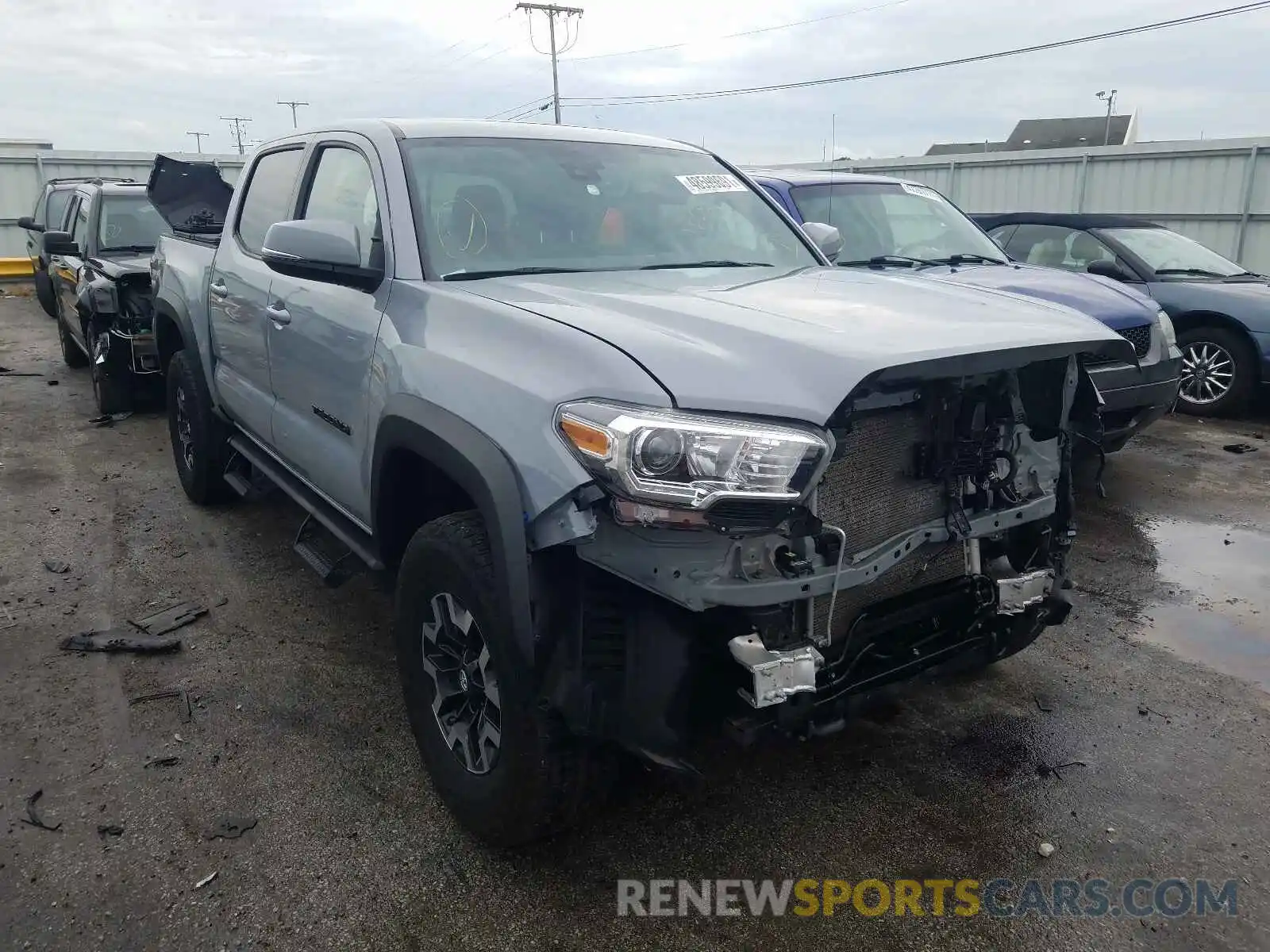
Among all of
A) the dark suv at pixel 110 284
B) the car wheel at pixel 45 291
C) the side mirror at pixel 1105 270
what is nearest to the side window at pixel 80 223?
the dark suv at pixel 110 284

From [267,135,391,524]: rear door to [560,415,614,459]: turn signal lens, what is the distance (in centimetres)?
110

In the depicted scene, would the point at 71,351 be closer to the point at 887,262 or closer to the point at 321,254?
the point at 887,262

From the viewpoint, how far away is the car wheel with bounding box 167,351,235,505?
5.14 meters

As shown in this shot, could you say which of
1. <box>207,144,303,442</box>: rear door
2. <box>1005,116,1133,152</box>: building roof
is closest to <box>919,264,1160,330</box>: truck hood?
<box>207,144,303,442</box>: rear door

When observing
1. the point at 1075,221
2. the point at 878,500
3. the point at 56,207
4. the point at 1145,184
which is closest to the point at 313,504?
the point at 878,500

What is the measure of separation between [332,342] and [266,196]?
5.04ft

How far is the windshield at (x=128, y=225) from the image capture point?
8891 millimetres

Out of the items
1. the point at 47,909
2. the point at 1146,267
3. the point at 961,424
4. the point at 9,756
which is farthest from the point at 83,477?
the point at 1146,267

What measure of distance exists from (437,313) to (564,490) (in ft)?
3.01

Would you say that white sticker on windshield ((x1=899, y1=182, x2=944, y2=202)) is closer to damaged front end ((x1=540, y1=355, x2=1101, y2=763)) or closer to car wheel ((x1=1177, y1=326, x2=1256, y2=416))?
car wheel ((x1=1177, y1=326, x2=1256, y2=416))

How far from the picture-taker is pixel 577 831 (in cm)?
275

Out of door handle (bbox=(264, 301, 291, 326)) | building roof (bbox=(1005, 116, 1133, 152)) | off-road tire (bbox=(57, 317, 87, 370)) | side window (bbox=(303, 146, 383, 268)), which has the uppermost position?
building roof (bbox=(1005, 116, 1133, 152))

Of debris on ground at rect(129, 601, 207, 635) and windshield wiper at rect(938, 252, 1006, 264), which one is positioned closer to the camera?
debris on ground at rect(129, 601, 207, 635)

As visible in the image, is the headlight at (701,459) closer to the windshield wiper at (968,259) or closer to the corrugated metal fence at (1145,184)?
the windshield wiper at (968,259)
